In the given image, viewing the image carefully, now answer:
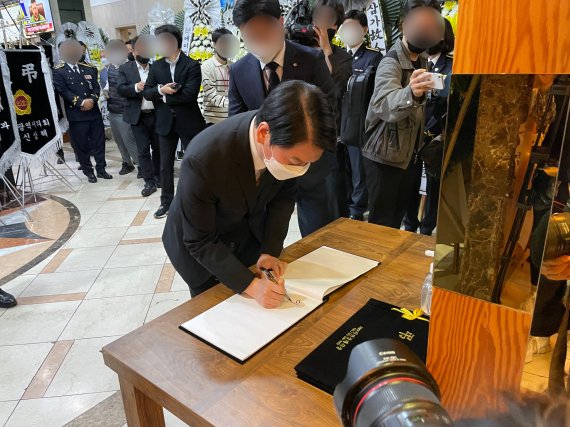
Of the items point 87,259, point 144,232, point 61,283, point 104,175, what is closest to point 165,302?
point 61,283

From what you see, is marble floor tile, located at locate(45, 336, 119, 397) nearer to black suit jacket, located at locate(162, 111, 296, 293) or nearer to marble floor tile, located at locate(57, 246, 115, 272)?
black suit jacket, located at locate(162, 111, 296, 293)

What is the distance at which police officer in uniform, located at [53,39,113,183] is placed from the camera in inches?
184

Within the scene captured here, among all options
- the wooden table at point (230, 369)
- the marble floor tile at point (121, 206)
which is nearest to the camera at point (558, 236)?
the wooden table at point (230, 369)

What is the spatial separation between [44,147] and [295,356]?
3.89 metres

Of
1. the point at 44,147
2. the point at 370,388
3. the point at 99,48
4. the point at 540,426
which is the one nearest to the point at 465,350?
the point at 540,426

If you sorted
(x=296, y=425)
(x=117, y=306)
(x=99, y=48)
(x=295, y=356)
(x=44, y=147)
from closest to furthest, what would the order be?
(x=296, y=425), (x=295, y=356), (x=117, y=306), (x=44, y=147), (x=99, y=48)

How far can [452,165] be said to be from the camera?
1.72 feet

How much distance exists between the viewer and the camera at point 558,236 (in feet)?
1.49

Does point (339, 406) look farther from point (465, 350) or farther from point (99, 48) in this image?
point (99, 48)

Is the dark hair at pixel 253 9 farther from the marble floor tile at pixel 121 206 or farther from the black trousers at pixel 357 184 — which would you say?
the marble floor tile at pixel 121 206

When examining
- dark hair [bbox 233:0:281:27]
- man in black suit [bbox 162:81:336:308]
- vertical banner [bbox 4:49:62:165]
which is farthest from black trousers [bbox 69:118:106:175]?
man in black suit [bbox 162:81:336:308]

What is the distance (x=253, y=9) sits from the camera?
5.31 feet

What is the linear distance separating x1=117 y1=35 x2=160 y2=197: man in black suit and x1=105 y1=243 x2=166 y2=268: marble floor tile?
142 cm

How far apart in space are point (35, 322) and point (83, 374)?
604mm
